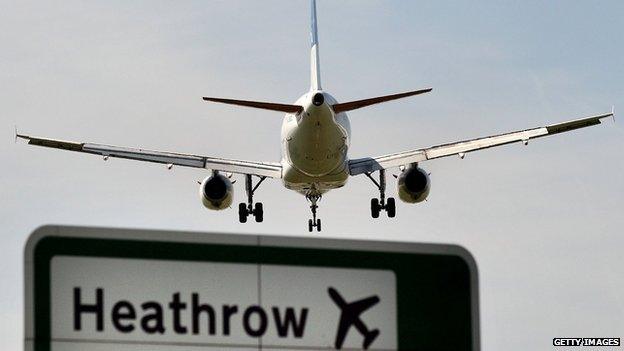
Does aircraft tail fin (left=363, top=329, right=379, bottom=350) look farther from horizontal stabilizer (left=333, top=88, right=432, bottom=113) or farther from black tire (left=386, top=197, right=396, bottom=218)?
black tire (left=386, top=197, right=396, bottom=218)

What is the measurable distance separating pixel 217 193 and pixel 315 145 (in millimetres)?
11689

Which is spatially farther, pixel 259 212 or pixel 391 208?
pixel 259 212

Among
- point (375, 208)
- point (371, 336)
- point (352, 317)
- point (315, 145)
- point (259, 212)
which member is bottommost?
point (371, 336)

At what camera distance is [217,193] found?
81.2 meters

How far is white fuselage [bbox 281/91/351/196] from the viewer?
6931cm

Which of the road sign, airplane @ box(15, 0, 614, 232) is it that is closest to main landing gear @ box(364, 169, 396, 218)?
airplane @ box(15, 0, 614, 232)

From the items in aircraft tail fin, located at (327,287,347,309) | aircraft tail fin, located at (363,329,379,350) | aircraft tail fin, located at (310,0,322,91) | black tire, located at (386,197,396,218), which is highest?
aircraft tail fin, located at (310,0,322,91)

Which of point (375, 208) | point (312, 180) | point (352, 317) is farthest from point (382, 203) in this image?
point (352, 317)

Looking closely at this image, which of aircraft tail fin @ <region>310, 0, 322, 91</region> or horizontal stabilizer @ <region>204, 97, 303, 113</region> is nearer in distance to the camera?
horizontal stabilizer @ <region>204, 97, 303, 113</region>

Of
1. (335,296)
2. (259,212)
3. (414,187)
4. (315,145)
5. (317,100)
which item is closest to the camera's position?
(335,296)

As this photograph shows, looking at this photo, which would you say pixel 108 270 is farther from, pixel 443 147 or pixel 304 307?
pixel 443 147

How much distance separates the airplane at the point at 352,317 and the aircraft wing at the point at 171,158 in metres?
77.8

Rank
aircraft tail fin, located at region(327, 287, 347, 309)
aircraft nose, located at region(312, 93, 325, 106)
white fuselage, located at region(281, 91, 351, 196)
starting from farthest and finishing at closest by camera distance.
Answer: white fuselage, located at region(281, 91, 351, 196)
aircraft nose, located at region(312, 93, 325, 106)
aircraft tail fin, located at region(327, 287, 347, 309)

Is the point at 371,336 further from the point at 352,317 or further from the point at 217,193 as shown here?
the point at 217,193
